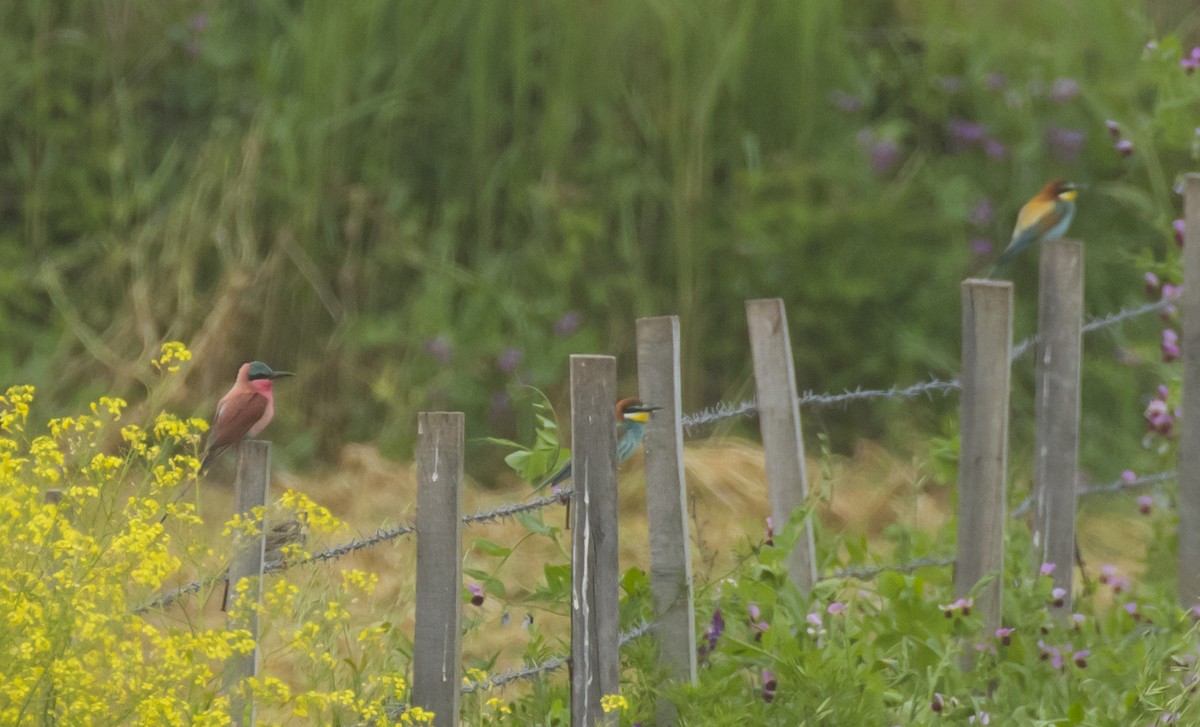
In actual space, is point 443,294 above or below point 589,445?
above

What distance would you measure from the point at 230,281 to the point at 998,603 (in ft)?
10.3

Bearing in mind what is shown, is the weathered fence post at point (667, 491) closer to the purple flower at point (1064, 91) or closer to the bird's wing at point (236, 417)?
the bird's wing at point (236, 417)

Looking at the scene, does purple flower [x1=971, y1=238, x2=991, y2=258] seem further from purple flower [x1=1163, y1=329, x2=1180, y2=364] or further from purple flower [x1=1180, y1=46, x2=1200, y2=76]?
purple flower [x1=1163, y1=329, x2=1180, y2=364]

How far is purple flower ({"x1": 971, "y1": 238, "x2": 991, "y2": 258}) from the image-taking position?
6.20 meters

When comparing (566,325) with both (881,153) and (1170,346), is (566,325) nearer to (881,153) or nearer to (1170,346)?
(881,153)

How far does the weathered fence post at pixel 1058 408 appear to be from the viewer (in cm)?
415

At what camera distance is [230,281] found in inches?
238

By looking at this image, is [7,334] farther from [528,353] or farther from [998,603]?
[998,603]

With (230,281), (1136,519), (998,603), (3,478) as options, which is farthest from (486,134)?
(3,478)

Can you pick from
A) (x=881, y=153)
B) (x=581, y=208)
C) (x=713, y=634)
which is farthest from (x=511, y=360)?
(x=713, y=634)

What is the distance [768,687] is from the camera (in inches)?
137

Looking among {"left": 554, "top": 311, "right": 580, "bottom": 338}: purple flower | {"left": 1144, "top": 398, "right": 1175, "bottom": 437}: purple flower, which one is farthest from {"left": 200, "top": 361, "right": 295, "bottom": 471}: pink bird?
{"left": 554, "top": 311, "right": 580, "bottom": 338}: purple flower

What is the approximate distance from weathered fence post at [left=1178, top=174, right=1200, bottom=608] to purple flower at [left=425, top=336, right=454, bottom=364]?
2509mm

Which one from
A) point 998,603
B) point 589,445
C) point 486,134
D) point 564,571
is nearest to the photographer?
point 589,445
